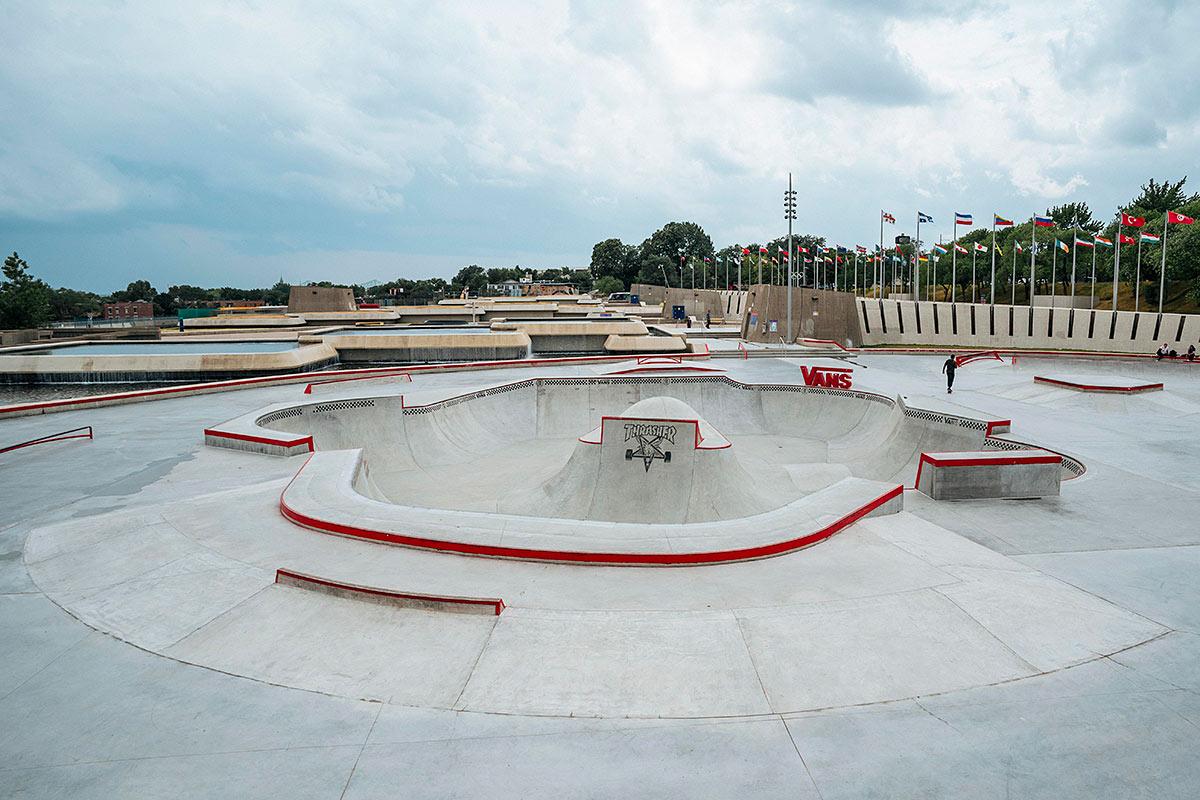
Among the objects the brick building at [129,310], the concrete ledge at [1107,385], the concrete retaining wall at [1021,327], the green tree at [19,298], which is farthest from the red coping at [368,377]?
the brick building at [129,310]

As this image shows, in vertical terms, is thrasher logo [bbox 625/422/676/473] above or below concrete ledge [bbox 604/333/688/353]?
below

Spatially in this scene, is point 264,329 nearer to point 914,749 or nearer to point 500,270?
point 914,749

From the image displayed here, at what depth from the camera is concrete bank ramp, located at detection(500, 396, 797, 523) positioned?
13836 millimetres

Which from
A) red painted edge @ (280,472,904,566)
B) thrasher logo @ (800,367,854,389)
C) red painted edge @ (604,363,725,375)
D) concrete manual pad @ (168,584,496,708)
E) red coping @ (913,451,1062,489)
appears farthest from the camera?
red painted edge @ (604,363,725,375)

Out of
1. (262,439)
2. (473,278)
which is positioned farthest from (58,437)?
(473,278)

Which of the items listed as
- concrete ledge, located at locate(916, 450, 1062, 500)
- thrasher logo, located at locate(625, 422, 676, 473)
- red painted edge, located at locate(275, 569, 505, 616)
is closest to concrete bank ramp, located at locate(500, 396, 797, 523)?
thrasher logo, located at locate(625, 422, 676, 473)

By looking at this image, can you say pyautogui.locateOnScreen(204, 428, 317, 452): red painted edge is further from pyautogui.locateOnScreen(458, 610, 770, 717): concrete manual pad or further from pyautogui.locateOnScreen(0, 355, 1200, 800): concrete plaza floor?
pyautogui.locateOnScreen(458, 610, 770, 717): concrete manual pad

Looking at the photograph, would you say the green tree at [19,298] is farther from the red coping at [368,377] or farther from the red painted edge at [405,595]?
the red painted edge at [405,595]

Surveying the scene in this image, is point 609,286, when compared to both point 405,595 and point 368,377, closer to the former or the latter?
point 368,377

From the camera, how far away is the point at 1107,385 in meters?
22.7

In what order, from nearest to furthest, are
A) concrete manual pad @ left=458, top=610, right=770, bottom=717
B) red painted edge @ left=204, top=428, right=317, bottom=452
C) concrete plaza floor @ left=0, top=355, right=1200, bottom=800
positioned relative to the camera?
concrete plaza floor @ left=0, top=355, right=1200, bottom=800 → concrete manual pad @ left=458, top=610, right=770, bottom=717 → red painted edge @ left=204, top=428, right=317, bottom=452

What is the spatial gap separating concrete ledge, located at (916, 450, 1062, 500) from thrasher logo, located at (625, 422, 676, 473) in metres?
5.09

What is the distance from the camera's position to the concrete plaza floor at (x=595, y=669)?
14.7 ft

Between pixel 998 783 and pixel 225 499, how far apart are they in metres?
10.4
